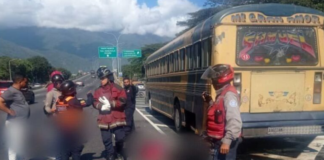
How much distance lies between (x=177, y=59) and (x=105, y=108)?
4981 millimetres

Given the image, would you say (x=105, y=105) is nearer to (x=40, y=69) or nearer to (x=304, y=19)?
(x=304, y=19)

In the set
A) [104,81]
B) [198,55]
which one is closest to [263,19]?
[198,55]

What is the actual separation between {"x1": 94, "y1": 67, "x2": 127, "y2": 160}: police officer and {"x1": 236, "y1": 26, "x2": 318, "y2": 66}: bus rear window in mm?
2507

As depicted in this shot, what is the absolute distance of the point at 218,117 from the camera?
13.2 feet

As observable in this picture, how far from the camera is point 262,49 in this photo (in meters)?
7.16

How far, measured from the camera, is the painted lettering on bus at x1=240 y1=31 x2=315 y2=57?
23.4 ft

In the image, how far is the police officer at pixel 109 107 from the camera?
5.96 m

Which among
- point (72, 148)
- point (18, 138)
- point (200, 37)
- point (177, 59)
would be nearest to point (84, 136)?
point (72, 148)

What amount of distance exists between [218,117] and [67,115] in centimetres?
279

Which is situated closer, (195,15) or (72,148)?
(72,148)

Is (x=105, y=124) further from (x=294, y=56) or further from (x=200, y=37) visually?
(x=294, y=56)

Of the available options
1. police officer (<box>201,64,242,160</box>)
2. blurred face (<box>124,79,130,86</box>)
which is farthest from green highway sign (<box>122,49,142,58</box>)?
police officer (<box>201,64,242,160</box>)

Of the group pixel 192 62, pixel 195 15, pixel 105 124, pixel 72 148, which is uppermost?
pixel 195 15

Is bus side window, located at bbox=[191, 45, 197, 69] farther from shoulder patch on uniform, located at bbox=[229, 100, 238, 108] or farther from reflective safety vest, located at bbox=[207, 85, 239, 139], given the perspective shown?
shoulder patch on uniform, located at bbox=[229, 100, 238, 108]
